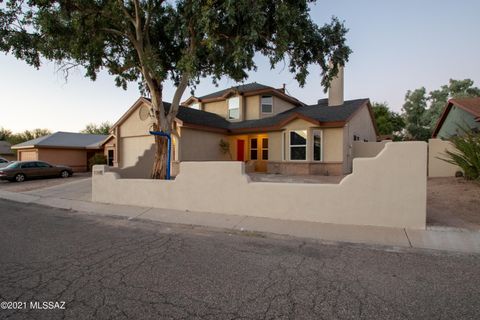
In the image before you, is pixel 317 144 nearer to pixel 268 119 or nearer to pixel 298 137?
pixel 298 137

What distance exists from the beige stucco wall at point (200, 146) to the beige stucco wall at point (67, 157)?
56.0 ft

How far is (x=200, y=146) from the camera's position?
1689cm

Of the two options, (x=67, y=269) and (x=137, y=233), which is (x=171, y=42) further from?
(x=67, y=269)

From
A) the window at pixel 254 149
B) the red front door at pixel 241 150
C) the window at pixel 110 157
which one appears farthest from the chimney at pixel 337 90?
the window at pixel 110 157

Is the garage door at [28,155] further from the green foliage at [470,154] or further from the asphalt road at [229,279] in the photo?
the green foliage at [470,154]

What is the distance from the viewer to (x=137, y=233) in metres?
5.95

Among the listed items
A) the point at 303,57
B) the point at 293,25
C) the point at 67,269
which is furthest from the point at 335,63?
the point at 67,269

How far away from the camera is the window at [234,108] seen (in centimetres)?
2062

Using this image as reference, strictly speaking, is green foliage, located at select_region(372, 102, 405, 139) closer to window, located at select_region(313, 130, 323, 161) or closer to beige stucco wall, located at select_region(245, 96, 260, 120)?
beige stucco wall, located at select_region(245, 96, 260, 120)

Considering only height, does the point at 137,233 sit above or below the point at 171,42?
below

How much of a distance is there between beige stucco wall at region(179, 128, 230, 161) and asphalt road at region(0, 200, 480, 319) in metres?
10.6

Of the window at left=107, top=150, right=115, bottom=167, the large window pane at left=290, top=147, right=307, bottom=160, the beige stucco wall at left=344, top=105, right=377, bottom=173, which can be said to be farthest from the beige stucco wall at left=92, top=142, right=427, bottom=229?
the window at left=107, top=150, right=115, bottom=167

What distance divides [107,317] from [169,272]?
1156 mm

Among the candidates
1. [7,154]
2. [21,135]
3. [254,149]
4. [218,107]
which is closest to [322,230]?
[254,149]
